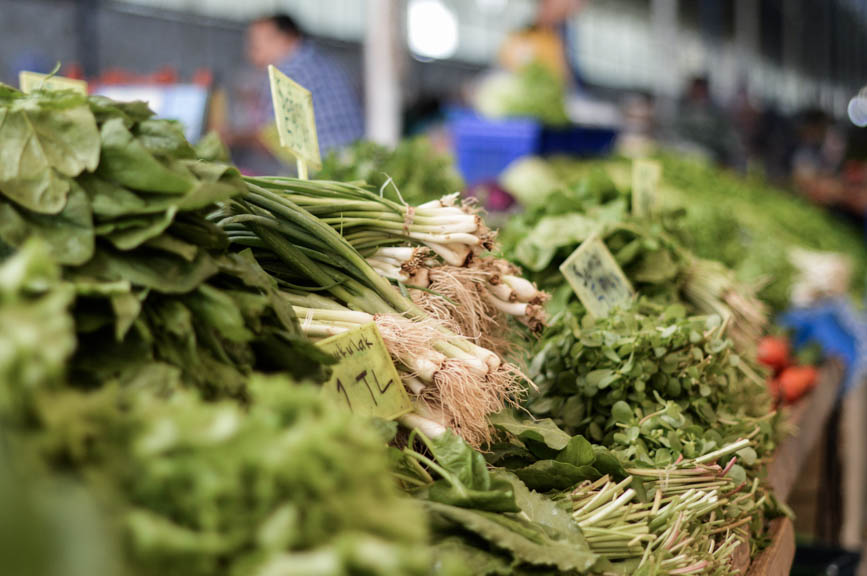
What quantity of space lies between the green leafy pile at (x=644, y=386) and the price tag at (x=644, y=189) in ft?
2.22

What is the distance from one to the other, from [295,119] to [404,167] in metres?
1.06

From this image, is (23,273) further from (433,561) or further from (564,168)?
(564,168)

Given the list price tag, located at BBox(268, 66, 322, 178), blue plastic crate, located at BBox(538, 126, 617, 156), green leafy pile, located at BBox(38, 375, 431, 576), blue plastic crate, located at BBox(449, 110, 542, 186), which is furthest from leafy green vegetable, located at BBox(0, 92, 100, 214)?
blue plastic crate, located at BBox(538, 126, 617, 156)

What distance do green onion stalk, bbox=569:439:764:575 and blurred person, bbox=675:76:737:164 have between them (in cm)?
703

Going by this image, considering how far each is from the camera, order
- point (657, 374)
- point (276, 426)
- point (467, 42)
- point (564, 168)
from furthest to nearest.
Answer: point (467, 42), point (564, 168), point (657, 374), point (276, 426)

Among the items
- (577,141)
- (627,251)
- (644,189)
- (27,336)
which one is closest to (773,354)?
(644,189)

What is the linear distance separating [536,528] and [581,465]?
0.27 meters

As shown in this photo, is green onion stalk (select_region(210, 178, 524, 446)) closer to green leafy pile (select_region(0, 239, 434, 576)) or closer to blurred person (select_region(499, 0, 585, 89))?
green leafy pile (select_region(0, 239, 434, 576))

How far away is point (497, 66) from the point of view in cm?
1245

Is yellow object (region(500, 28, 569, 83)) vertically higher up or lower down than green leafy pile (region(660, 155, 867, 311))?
higher up

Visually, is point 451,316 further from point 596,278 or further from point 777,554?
point 777,554

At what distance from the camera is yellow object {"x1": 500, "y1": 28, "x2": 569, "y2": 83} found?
591cm

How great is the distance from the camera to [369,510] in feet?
2.13

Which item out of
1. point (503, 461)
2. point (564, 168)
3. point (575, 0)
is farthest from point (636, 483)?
point (575, 0)
